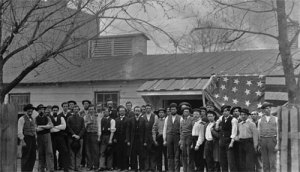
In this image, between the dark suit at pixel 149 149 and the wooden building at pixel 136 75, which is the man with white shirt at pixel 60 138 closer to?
the dark suit at pixel 149 149

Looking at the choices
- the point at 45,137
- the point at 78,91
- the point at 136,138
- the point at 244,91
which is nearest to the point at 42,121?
the point at 45,137

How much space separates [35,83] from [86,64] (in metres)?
2.56

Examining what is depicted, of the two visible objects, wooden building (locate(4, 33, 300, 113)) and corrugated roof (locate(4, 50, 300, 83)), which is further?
corrugated roof (locate(4, 50, 300, 83))

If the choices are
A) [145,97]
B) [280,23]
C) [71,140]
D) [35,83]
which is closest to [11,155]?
[71,140]

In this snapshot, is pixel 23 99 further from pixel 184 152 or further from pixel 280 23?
pixel 280 23

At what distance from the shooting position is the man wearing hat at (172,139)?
13531 mm

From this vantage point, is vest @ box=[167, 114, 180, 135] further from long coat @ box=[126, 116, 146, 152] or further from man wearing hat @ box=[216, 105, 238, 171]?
man wearing hat @ box=[216, 105, 238, 171]

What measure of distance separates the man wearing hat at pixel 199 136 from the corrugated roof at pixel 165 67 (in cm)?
460

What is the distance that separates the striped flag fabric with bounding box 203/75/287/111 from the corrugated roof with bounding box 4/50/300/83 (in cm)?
52

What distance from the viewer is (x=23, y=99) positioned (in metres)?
22.2

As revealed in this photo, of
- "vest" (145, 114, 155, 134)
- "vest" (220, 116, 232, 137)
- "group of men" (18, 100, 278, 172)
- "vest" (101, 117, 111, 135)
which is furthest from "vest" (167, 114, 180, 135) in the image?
"vest" (101, 117, 111, 135)

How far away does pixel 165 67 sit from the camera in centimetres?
2048

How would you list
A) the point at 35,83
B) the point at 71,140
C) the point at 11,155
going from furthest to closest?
the point at 35,83, the point at 71,140, the point at 11,155

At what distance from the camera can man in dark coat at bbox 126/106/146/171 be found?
14438mm
